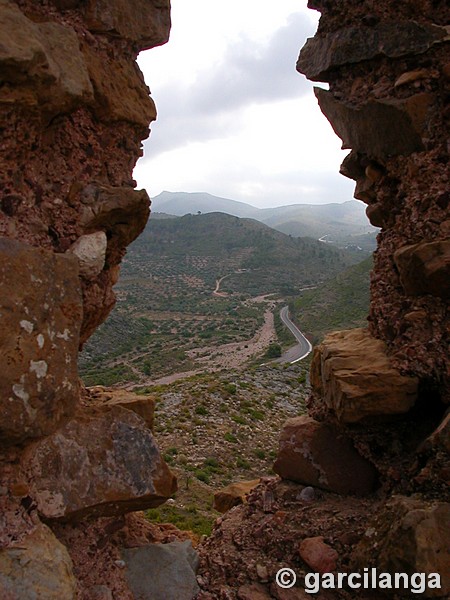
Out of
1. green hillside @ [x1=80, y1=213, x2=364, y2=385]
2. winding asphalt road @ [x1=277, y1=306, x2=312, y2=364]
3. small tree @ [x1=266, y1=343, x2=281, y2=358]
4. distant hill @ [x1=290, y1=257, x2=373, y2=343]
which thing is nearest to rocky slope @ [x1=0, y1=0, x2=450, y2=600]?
green hillside @ [x1=80, y1=213, x2=364, y2=385]

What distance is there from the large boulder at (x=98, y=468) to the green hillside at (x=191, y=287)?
93.0 feet

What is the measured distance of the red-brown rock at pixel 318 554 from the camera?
4.19m

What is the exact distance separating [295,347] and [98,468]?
135ft

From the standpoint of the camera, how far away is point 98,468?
3812 millimetres

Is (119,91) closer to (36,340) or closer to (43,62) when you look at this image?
(43,62)

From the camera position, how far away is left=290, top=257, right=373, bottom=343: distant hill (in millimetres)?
40653

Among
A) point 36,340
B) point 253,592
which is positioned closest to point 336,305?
point 253,592

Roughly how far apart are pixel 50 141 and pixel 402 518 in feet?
13.0

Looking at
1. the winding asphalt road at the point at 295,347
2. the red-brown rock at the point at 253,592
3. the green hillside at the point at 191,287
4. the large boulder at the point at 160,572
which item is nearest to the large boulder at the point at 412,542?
the red-brown rock at the point at 253,592

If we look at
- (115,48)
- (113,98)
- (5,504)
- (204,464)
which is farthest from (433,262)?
(204,464)

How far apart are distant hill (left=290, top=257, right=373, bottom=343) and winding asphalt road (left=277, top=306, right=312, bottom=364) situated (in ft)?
2.34

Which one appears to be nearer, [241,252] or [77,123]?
[77,123]

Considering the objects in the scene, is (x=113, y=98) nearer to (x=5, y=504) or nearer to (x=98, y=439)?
(x=98, y=439)

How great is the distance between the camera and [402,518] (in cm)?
377
